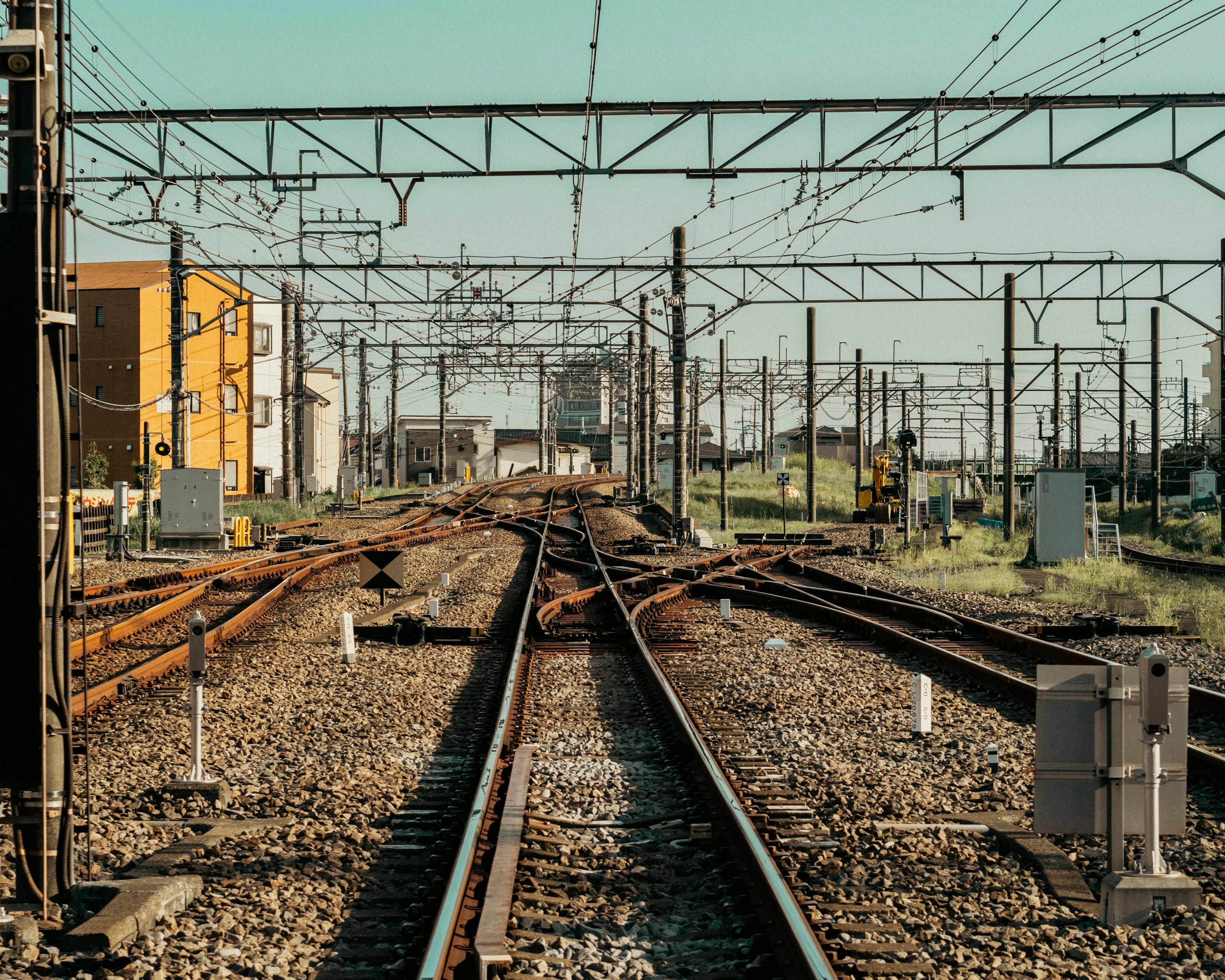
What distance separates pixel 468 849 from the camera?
19.9ft

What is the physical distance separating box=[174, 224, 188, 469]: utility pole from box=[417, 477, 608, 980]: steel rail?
17520 millimetres

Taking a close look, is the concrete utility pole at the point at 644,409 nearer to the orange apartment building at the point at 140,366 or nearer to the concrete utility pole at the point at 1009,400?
the concrete utility pole at the point at 1009,400

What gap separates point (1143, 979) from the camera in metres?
4.82

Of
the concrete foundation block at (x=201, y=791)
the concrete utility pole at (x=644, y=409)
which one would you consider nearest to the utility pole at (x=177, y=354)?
the concrete utility pole at (x=644, y=409)

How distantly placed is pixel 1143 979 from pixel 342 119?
51.4ft

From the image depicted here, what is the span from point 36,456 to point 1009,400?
29.4 meters

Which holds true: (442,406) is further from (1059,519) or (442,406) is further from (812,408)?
(1059,519)

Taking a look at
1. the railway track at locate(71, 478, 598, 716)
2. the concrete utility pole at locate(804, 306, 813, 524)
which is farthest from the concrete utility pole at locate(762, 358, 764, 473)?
the railway track at locate(71, 478, 598, 716)

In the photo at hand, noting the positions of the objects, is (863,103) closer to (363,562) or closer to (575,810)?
(363,562)

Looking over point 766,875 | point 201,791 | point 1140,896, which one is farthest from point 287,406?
point 1140,896

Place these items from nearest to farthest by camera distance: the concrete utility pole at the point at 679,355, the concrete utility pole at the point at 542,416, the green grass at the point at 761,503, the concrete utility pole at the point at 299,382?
the concrete utility pole at the point at 679,355
the concrete utility pole at the point at 299,382
the green grass at the point at 761,503
the concrete utility pole at the point at 542,416

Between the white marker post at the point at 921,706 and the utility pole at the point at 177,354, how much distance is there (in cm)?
2218

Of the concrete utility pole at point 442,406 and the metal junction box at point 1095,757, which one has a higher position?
the concrete utility pole at point 442,406

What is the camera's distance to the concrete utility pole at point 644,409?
40.6 meters
